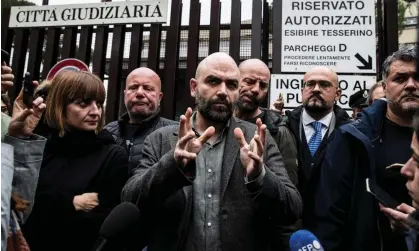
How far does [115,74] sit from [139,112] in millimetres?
1880

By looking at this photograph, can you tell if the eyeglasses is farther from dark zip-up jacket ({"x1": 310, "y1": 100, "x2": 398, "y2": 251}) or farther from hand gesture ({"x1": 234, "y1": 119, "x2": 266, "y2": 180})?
hand gesture ({"x1": 234, "y1": 119, "x2": 266, "y2": 180})

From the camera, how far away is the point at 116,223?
1.19 meters

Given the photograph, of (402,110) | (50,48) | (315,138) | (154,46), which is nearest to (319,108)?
(315,138)

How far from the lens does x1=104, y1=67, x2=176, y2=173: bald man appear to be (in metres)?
3.06

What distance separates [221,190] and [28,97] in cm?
108

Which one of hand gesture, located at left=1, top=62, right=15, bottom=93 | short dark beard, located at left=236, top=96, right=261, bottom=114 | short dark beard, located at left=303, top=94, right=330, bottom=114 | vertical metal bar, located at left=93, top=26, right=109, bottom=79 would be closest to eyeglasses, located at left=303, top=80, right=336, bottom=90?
short dark beard, located at left=303, top=94, right=330, bottom=114

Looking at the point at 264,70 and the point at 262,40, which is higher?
the point at 262,40

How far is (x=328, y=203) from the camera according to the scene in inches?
87.1

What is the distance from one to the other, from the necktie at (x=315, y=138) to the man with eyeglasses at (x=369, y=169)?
1.07ft

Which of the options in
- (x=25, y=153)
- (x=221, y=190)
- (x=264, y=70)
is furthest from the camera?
(x=264, y=70)

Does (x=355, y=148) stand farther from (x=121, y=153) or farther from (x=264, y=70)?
(x=121, y=153)

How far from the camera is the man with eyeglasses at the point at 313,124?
2.51 m

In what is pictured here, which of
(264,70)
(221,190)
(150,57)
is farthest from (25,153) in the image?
(150,57)

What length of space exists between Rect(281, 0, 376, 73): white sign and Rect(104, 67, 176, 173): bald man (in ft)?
5.16
